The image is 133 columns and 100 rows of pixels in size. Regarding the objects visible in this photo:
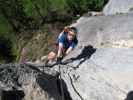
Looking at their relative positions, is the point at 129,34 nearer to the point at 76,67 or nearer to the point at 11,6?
the point at 76,67

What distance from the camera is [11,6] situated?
52.6 ft

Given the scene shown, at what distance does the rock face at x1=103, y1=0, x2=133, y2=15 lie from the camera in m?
16.4

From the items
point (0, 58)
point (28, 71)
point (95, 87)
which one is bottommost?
point (0, 58)

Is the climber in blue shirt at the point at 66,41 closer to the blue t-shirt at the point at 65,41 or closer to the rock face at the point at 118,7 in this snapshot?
the blue t-shirt at the point at 65,41

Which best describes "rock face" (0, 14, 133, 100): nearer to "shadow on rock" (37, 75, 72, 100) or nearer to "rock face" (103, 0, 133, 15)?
"shadow on rock" (37, 75, 72, 100)

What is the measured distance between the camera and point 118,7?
1678cm

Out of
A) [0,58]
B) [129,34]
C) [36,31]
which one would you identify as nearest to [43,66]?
[129,34]

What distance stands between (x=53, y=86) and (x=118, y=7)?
615cm

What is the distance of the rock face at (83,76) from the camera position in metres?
11.0

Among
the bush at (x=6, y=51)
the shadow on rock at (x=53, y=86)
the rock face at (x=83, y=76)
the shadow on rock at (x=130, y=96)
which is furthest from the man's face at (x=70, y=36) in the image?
the bush at (x=6, y=51)

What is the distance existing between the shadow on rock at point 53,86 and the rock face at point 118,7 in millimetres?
5357

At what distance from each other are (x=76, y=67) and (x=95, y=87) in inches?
34.3

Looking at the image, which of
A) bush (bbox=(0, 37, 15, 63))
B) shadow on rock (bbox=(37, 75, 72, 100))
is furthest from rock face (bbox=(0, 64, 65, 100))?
bush (bbox=(0, 37, 15, 63))

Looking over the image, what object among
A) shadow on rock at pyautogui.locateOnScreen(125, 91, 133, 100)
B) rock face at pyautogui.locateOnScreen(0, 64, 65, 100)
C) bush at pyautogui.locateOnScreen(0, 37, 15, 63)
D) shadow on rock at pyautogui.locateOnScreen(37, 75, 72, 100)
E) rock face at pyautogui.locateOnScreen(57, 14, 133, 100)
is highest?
rock face at pyautogui.locateOnScreen(0, 64, 65, 100)
